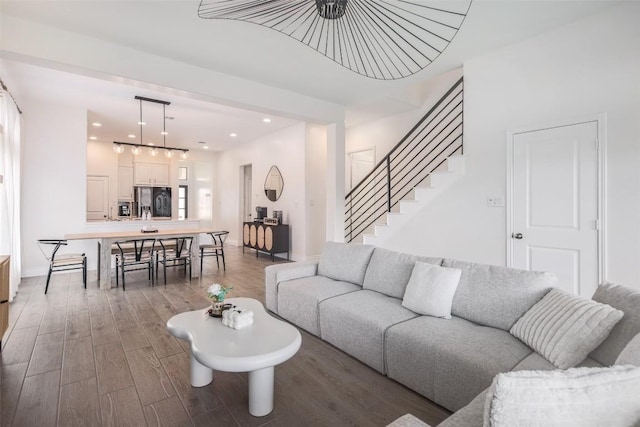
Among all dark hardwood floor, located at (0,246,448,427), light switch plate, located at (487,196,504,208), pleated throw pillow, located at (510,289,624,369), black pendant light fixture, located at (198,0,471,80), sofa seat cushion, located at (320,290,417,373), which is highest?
black pendant light fixture, located at (198,0,471,80)

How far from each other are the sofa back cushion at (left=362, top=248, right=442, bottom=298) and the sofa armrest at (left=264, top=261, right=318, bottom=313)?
2.56 ft

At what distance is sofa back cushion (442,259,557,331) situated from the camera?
2.08 meters

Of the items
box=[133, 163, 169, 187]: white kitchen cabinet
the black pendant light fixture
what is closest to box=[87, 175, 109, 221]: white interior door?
box=[133, 163, 169, 187]: white kitchen cabinet

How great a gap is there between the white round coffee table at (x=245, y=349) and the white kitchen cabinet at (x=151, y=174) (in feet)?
25.6

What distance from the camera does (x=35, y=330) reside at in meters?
3.08

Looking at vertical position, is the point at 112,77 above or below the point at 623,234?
above

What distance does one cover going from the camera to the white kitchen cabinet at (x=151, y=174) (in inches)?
346

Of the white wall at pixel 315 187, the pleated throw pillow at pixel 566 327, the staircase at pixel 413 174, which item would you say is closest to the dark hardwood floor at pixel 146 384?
the pleated throw pillow at pixel 566 327

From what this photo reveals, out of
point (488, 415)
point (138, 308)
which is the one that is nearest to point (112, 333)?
point (138, 308)

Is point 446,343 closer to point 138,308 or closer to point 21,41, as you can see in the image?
point 138,308

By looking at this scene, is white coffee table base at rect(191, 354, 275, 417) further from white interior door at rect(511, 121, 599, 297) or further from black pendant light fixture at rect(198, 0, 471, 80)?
white interior door at rect(511, 121, 599, 297)

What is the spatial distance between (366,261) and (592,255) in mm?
2193

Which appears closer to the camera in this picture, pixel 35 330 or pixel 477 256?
pixel 35 330

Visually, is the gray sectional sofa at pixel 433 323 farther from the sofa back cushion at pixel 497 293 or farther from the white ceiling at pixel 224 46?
the white ceiling at pixel 224 46
